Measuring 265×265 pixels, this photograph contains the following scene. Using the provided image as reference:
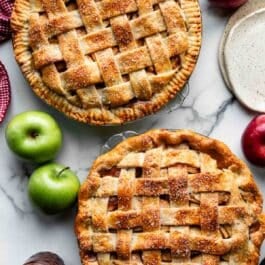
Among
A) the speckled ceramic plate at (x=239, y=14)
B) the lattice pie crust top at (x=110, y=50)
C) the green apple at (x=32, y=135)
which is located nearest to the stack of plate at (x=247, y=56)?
the speckled ceramic plate at (x=239, y=14)

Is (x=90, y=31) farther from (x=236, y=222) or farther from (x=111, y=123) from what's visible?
(x=236, y=222)

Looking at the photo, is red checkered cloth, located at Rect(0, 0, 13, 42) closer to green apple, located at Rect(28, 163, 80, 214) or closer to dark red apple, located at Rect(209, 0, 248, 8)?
green apple, located at Rect(28, 163, 80, 214)

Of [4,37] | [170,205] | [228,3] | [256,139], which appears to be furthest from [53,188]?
[228,3]

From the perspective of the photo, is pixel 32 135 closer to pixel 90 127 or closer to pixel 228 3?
pixel 90 127

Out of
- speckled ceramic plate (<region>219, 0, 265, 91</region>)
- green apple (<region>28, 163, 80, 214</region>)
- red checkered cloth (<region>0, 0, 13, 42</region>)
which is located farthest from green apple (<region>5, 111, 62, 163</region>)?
speckled ceramic plate (<region>219, 0, 265, 91</region>)

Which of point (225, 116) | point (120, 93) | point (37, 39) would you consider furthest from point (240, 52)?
point (37, 39)
